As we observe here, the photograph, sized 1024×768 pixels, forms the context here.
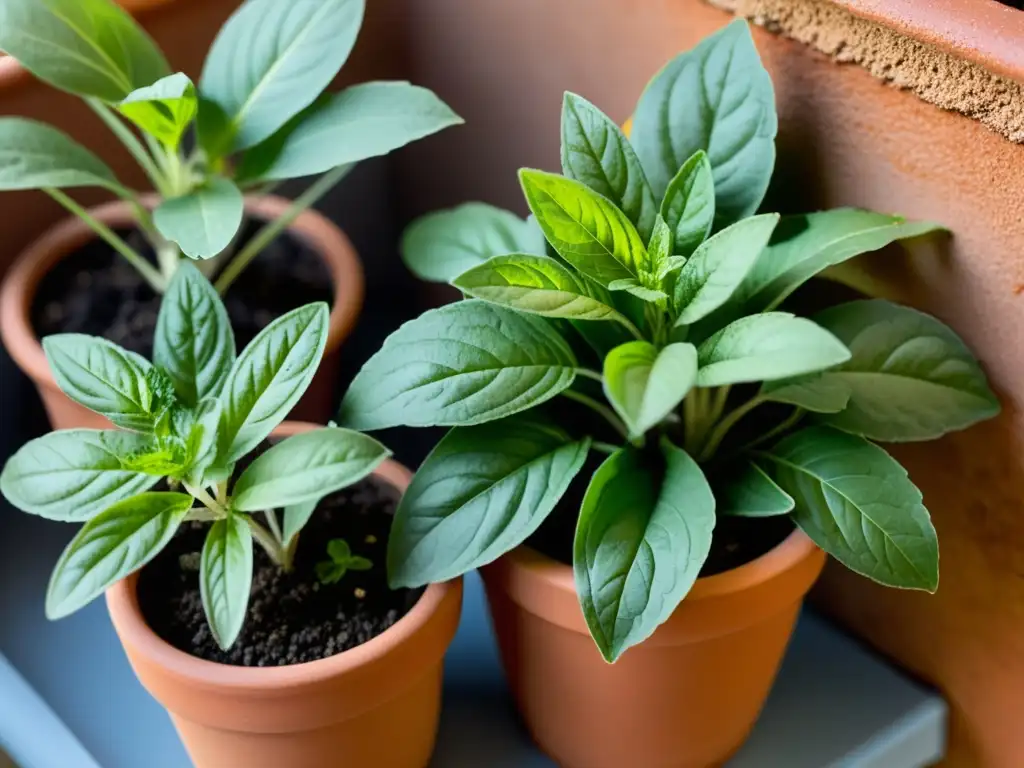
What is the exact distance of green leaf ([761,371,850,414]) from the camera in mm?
696

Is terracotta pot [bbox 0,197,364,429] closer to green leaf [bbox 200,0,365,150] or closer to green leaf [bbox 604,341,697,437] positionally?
green leaf [bbox 200,0,365,150]

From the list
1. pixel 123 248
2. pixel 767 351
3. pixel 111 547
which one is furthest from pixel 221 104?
pixel 767 351

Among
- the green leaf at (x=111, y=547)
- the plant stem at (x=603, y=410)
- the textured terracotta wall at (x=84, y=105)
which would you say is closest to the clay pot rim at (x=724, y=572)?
the plant stem at (x=603, y=410)

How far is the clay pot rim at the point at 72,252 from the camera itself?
0.89 metres

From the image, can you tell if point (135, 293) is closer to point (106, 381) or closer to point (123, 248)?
point (123, 248)

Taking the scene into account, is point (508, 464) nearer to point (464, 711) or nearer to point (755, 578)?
point (755, 578)

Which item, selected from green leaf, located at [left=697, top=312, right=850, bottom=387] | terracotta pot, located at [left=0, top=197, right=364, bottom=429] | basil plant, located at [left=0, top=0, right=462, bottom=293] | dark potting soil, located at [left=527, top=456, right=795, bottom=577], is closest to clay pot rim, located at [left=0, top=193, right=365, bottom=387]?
terracotta pot, located at [left=0, top=197, right=364, bottom=429]

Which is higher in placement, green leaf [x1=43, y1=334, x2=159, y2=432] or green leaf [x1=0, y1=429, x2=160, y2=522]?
green leaf [x1=43, y1=334, x2=159, y2=432]

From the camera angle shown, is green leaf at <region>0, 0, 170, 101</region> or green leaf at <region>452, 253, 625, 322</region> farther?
green leaf at <region>0, 0, 170, 101</region>

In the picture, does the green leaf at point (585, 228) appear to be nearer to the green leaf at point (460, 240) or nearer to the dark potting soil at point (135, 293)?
the green leaf at point (460, 240)

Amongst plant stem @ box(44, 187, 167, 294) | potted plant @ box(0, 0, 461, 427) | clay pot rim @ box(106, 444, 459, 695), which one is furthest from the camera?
plant stem @ box(44, 187, 167, 294)

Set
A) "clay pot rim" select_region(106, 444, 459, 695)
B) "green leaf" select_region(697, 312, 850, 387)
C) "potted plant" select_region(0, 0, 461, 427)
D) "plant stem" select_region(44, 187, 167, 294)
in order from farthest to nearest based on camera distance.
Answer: "plant stem" select_region(44, 187, 167, 294), "potted plant" select_region(0, 0, 461, 427), "clay pot rim" select_region(106, 444, 459, 695), "green leaf" select_region(697, 312, 850, 387)

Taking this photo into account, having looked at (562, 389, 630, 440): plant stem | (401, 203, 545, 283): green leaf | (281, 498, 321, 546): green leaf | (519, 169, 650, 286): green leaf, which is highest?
(519, 169, 650, 286): green leaf

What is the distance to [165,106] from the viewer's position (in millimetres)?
760
